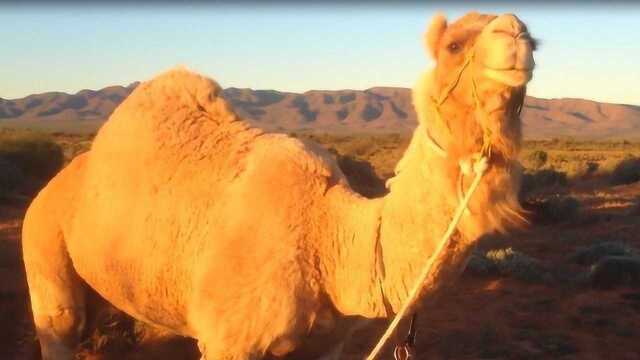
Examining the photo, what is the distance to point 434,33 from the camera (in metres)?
3.42

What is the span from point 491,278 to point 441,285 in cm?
1078

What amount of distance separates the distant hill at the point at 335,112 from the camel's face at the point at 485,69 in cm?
12337

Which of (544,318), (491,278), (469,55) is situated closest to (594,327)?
(544,318)

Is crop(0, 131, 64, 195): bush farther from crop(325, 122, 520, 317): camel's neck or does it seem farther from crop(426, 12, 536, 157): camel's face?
crop(426, 12, 536, 157): camel's face

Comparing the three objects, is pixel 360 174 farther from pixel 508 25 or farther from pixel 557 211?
pixel 508 25

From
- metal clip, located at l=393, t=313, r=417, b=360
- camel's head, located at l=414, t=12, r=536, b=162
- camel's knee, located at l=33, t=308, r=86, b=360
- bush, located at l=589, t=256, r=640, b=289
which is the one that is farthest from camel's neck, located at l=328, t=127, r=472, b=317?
bush, located at l=589, t=256, r=640, b=289

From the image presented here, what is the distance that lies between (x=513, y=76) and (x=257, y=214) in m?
1.67

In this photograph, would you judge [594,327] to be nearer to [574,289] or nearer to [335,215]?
[574,289]

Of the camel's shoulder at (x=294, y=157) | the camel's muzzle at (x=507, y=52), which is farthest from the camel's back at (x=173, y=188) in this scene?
the camel's muzzle at (x=507, y=52)

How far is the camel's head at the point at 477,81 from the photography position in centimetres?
302

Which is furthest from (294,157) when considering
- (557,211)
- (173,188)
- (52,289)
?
(557,211)

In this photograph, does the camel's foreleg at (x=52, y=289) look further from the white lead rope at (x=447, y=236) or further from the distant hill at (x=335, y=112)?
the distant hill at (x=335, y=112)

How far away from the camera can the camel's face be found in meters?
3.01

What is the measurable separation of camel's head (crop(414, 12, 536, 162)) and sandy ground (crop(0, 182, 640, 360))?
332 cm
